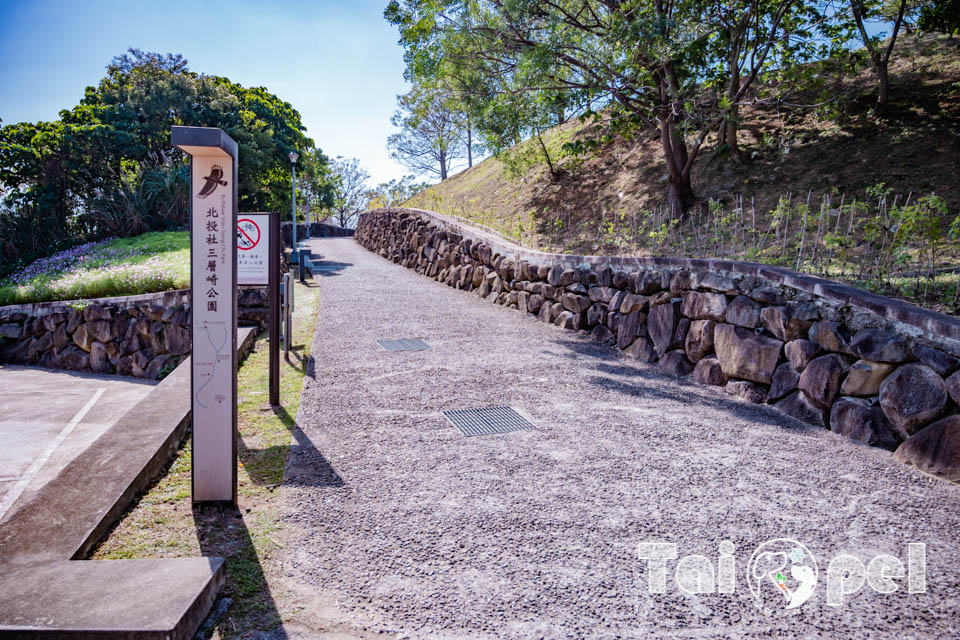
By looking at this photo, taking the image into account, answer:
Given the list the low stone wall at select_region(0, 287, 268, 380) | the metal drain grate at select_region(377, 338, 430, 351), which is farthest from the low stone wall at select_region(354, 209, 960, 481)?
the low stone wall at select_region(0, 287, 268, 380)

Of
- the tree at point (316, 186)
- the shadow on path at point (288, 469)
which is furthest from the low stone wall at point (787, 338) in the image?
Result: the tree at point (316, 186)

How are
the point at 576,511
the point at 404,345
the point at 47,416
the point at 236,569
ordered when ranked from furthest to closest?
the point at 404,345 < the point at 47,416 < the point at 576,511 < the point at 236,569

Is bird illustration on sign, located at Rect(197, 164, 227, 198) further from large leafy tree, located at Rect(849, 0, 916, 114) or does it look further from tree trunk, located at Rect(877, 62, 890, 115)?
tree trunk, located at Rect(877, 62, 890, 115)

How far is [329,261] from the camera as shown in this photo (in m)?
16.9

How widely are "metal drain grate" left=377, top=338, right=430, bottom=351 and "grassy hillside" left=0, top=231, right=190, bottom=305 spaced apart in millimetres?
4430

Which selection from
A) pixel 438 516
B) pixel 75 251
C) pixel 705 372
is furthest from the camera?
pixel 75 251

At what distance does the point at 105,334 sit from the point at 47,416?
3360 millimetres

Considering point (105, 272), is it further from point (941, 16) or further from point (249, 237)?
point (941, 16)

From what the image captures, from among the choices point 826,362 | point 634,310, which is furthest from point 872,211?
point 826,362

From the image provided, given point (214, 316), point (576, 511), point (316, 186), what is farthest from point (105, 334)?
point (316, 186)

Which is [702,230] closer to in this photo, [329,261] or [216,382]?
[216,382]

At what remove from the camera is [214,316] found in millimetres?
2732

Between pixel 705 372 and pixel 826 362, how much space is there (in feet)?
4.30

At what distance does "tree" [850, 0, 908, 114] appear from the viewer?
8361 mm
